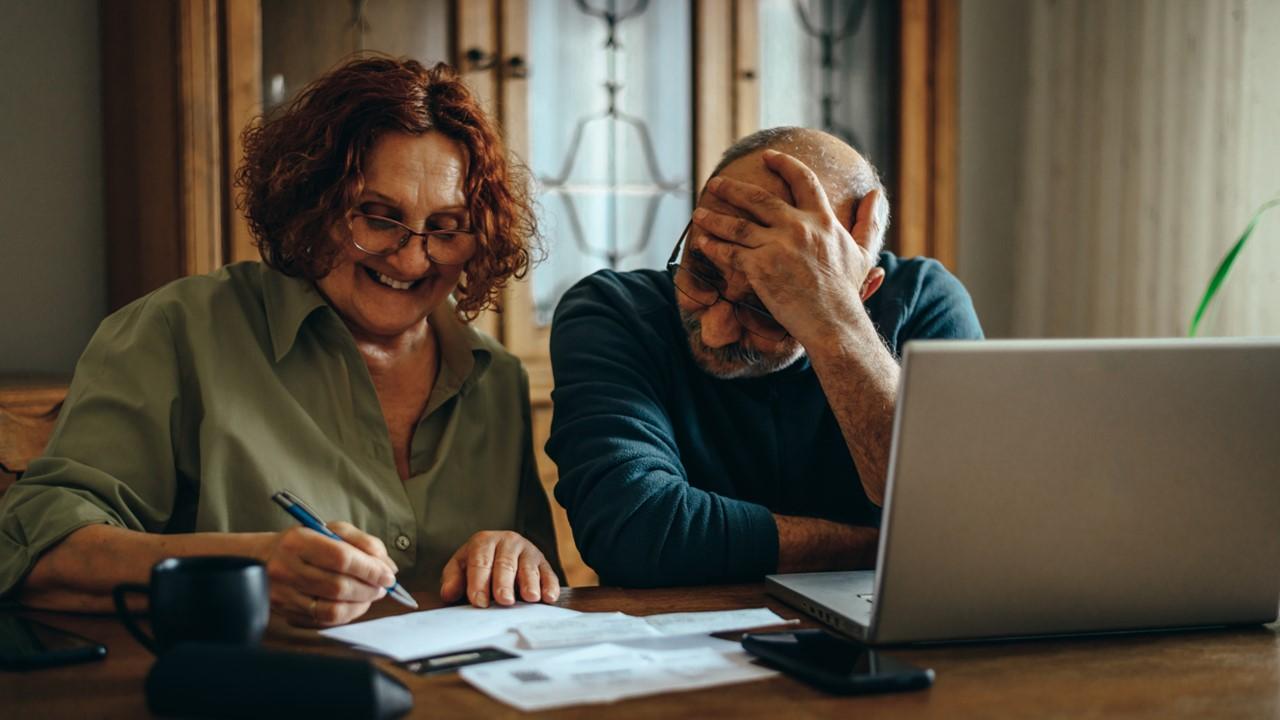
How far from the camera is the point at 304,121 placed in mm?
1515

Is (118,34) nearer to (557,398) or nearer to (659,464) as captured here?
(557,398)

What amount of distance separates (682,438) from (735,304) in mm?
197

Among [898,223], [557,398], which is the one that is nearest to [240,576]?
Answer: [557,398]

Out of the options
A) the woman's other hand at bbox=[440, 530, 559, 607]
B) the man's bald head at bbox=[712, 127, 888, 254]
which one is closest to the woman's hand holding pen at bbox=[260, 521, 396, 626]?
the woman's other hand at bbox=[440, 530, 559, 607]

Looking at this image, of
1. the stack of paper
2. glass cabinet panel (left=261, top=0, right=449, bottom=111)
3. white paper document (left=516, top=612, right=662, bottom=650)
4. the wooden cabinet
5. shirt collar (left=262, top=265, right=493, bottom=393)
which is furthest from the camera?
glass cabinet panel (left=261, top=0, right=449, bottom=111)

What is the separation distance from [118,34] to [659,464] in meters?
1.65

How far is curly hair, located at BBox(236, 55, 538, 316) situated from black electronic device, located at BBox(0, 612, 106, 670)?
1.94 ft

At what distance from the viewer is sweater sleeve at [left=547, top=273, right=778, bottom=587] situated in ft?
4.11

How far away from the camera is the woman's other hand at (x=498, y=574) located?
1.14m

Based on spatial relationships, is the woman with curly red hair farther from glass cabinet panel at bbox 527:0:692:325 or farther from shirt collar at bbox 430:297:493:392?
glass cabinet panel at bbox 527:0:692:325

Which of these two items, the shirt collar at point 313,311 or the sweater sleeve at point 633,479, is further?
the shirt collar at point 313,311

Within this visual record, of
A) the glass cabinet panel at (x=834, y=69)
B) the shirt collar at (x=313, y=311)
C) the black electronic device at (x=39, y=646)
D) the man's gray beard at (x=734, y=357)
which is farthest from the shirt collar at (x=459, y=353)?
the glass cabinet panel at (x=834, y=69)

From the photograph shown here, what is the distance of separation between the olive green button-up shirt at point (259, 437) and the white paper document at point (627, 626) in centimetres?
42

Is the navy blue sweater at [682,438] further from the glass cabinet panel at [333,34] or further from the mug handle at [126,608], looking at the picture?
the glass cabinet panel at [333,34]
